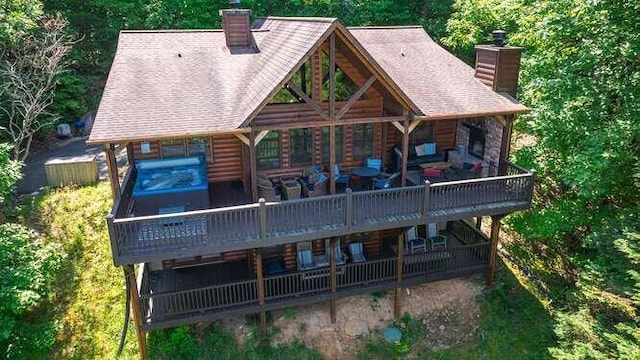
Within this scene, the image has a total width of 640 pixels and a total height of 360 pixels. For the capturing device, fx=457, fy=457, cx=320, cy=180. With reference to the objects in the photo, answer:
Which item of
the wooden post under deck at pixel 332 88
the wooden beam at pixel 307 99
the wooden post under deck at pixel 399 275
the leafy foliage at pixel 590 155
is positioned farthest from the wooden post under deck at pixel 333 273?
the leafy foliage at pixel 590 155

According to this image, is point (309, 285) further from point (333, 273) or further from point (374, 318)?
point (374, 318)

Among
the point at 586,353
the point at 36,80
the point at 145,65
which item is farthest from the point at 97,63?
the point at 586,353

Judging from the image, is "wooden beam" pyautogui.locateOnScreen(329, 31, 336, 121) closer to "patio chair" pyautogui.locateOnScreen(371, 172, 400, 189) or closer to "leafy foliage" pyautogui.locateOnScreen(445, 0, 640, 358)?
"patio chair" pyautogui.locateOnScreen(371, 172, 400, 189)

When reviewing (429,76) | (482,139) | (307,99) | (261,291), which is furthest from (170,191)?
(482,139)

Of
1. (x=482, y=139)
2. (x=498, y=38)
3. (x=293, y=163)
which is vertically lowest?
(x=293, y=163)

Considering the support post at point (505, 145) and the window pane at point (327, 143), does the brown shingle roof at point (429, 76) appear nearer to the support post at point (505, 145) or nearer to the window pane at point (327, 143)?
the support post at point (505, 145)
